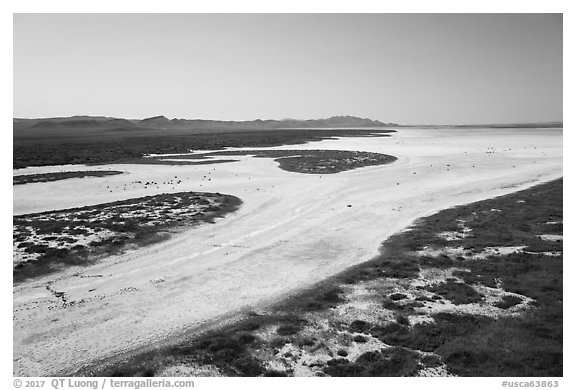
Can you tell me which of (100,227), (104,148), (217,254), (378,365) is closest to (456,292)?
(378,365)

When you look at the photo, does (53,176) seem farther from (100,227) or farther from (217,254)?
(217,254)

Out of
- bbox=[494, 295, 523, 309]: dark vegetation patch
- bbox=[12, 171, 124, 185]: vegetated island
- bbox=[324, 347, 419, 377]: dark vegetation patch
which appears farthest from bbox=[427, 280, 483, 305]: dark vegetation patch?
bbox=[12, 171, 124, 185]: vegetated island

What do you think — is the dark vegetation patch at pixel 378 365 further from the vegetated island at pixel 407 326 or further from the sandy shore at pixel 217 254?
the sandy shore at pixel 217 254

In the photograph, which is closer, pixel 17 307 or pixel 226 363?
pixel 226 363
